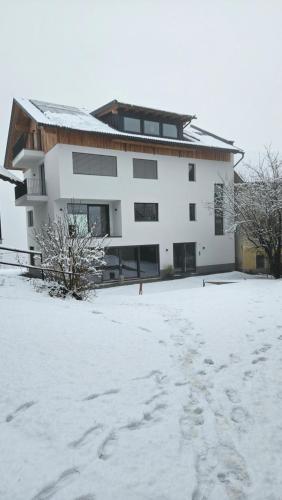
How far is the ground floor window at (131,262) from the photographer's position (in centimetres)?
1991

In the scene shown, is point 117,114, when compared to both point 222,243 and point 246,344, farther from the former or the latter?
point 246,344

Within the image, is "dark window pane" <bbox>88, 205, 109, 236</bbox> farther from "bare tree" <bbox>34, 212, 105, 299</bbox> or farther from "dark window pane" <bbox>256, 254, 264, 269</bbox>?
"dark window pane" <bbox>256, 254, 264, 269</bbox>

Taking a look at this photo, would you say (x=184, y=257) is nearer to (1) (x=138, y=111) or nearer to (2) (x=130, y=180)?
(2) (x=130, y=180)

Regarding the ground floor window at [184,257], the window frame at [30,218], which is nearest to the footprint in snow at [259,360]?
the ground floor window at [184,257]

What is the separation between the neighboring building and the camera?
61.3 feet

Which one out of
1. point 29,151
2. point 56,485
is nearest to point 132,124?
point 29,151

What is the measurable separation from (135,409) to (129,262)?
56.1 ft

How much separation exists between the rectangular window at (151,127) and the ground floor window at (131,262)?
8226 mm

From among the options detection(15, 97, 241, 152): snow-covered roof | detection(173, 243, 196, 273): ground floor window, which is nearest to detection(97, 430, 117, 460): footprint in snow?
detection(15, 97, 241, 152): snow-covered roof

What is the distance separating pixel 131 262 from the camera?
20.8m

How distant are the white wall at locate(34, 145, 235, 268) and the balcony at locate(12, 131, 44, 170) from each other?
121 centimetres

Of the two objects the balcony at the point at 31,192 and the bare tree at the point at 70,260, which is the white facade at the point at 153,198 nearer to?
the balcony at the point at 31,192

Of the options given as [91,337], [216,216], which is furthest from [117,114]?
[91,337]

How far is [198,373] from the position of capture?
460 cm
